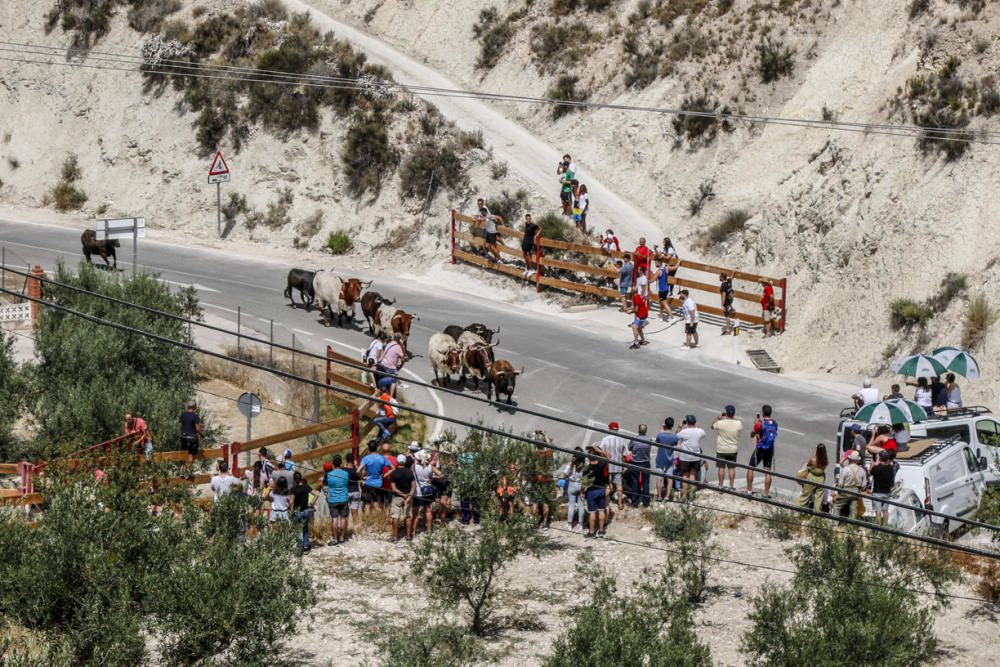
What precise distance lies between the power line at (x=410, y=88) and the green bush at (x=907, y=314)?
193 inches

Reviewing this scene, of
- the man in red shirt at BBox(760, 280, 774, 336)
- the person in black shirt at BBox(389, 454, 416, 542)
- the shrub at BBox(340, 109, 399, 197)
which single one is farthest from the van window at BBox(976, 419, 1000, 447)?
the shrub at BBox(340, 109, 399, 197)

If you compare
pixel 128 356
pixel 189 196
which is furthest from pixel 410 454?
pixel 189 196

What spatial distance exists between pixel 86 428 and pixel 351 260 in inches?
651

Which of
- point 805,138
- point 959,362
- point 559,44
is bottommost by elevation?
point 959,362

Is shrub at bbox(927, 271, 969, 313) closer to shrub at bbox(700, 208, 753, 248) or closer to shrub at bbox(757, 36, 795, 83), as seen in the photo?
shrub at bbox(700, 208, 753, 248)

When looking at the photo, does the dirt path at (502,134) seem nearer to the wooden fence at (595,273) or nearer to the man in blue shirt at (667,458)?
the wooden fence at (595,273)

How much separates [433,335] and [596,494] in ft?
35.7

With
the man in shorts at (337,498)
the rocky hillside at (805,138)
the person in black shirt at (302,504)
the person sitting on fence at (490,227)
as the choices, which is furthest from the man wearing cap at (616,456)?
the person sitting on fence at (490,227)

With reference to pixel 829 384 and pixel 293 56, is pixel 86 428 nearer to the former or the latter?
pixel 829 384

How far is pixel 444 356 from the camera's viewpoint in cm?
3077

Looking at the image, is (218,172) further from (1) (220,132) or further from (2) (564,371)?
(2) (564,371)

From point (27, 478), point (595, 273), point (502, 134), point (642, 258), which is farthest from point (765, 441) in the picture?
point (502, 134)

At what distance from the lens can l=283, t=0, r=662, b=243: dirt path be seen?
136 ft

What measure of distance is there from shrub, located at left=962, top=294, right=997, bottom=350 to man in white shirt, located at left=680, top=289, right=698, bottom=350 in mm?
6159
